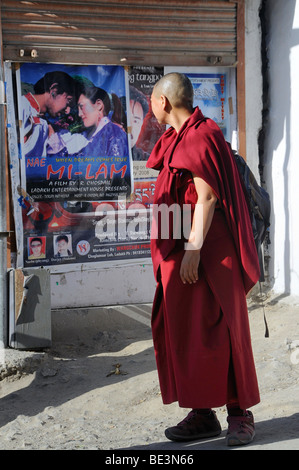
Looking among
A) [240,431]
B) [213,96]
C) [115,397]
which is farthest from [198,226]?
[213,96]

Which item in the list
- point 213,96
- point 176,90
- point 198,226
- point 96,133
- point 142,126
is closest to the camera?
point 198,226

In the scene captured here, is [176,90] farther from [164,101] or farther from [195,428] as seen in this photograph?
[195,428]

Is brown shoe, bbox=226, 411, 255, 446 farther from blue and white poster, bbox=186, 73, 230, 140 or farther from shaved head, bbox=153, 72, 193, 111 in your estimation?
blue and white poster, bbox=186, 73, 230, 140

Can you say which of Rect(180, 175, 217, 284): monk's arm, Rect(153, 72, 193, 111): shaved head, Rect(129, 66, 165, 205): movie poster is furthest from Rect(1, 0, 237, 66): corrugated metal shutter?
Rect(180, 175, 217, 284): monk's arm

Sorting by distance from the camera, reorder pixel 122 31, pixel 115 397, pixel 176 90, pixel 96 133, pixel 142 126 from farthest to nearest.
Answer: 1. pixel 142 126
2. pixel 96 133
3. pixel 122 31
4. pixel 115 397
5. pixel 176 90

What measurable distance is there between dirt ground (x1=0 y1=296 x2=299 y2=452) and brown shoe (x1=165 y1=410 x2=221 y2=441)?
0.14 feet

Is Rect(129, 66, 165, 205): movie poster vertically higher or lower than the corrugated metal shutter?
lower

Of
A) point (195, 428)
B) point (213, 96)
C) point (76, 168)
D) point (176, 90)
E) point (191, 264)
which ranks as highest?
point (213, 96)

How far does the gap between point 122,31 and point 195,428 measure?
3.91 m

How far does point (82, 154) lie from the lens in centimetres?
603

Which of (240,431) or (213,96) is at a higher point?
(213,96)

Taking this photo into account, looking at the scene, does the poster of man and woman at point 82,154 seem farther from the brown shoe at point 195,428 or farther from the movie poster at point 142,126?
the brown shoe at point 195,428

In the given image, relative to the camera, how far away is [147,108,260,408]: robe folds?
3203 millimetres
